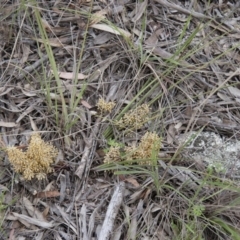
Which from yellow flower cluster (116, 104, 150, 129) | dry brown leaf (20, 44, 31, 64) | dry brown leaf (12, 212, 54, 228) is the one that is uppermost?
dry brown leaf (20, 44, 31, 64)

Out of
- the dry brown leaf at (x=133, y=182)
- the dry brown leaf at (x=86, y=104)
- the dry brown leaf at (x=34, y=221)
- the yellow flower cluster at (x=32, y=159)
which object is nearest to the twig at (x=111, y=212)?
the dry brown leaf at (x=133, y=182)

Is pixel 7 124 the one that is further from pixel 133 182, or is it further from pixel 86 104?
pixel 133 182

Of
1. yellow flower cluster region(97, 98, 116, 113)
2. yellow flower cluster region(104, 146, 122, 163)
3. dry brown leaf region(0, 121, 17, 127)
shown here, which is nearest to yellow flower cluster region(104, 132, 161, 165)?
yellow flower cluster region(104, 146, 122, 163)

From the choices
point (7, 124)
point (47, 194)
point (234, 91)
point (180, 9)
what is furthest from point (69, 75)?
point (234, 91)

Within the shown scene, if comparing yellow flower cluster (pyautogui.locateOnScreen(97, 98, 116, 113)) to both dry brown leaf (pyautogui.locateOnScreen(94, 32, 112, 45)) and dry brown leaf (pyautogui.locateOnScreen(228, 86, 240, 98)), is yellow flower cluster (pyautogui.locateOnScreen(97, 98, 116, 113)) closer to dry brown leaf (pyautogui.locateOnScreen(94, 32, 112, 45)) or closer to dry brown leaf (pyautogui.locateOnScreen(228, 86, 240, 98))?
dry brown leaf (pyautogui.locateOnScreen(94, 32, 112, 45))

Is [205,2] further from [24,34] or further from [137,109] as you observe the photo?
[24,34]

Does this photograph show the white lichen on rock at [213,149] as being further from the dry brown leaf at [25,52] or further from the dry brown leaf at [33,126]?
the dry brown leaf at [25,52]

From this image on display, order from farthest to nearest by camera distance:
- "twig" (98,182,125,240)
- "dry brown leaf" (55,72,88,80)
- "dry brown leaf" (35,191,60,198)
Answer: "dry brown leaf" (55,72,88,80), "dry brown leaf" (35,191,60,198), "twig" (98,182,125,240)

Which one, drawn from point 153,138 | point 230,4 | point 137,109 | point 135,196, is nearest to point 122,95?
point 137,109
